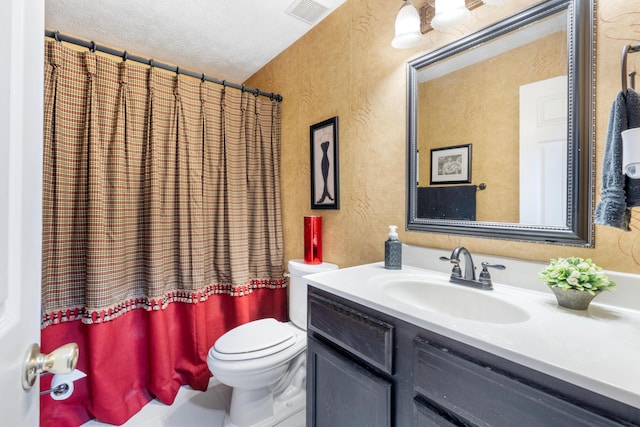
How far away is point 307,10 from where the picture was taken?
1.69m

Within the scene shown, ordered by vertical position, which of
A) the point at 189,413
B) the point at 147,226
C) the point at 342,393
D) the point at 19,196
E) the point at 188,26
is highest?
the point at 188,26

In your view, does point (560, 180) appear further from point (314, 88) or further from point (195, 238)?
point (195, 238)

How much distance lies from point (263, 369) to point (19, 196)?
1.19 m

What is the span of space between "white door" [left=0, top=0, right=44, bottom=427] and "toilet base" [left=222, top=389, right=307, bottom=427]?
1184 millimetres

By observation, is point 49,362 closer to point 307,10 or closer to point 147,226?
point 147,226

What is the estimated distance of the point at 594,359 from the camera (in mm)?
544

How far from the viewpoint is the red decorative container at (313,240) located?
1784mm

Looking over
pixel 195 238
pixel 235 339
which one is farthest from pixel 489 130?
pixel 195 238

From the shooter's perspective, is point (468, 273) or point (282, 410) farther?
point (282, 410)

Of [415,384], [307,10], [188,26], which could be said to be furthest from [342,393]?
[188,26]

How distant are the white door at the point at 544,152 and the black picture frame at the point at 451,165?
19 centimetres

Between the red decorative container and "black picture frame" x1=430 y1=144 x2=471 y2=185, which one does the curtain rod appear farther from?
"black picture frame" x1=430 y1=144 x2=471 y2=185

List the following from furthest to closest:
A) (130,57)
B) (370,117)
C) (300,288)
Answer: (300,288), (130,57), (370,117)

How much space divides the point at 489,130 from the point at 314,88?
1.17 metres
